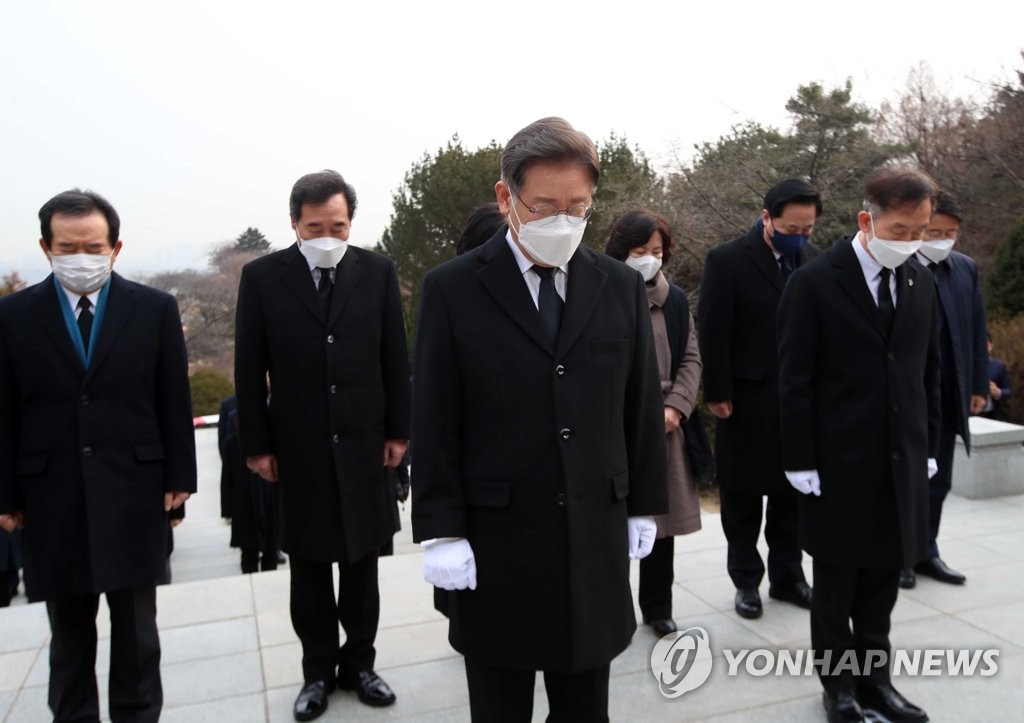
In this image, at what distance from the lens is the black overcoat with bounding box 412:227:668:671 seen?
2221 mm

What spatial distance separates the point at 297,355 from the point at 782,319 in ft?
6.40

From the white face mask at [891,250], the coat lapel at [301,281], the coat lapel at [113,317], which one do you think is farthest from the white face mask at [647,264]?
the coat lapel at [113,317]

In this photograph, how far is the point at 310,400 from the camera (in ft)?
11.5

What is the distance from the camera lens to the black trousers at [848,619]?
3254 millimetres

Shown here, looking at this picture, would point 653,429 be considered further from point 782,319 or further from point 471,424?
point 782,319

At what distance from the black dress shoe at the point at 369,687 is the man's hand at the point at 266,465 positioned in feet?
2.99

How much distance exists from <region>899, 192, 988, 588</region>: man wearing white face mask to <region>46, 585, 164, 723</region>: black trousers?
3.86m

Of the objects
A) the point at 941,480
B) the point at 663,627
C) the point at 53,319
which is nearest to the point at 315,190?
the point at 53,319

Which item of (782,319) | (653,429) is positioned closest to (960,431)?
(782,319)

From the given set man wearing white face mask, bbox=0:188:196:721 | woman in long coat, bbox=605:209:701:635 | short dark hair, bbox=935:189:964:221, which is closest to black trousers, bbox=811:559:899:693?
woman in long coat, bbox=605:209:701:635

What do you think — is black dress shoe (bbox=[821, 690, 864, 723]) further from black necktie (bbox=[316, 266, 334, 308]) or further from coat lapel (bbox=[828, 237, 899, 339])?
black necktie (bbox=[316, 266, 334, 308])

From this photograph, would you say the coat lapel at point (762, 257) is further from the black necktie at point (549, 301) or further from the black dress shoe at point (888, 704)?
the black necktie at point (549, 301)

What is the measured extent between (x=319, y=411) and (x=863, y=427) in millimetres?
2097

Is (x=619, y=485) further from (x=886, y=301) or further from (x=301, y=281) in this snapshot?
(x=301, y=281)
